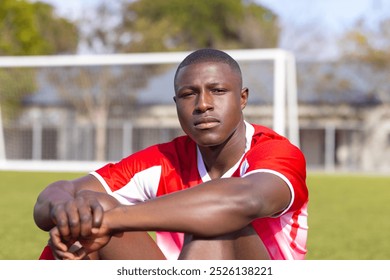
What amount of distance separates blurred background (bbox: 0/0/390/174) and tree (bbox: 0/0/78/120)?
0.17ft

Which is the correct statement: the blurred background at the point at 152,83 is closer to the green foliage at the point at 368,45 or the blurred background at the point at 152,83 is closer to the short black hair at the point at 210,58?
the green foliage at the point at 368,45

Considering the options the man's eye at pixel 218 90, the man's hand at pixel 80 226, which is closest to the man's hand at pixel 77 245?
the man's hand at pixel 80 226

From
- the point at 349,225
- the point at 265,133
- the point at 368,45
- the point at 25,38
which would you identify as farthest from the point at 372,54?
the point at 265,133

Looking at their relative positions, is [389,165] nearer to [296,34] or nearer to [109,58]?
[296,34]

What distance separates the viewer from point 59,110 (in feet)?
76.8

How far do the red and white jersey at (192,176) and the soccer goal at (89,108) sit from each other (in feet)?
55.9

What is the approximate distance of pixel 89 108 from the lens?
22.3 metres

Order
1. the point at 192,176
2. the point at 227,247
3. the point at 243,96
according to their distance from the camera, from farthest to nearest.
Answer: the point at 192,176, the point at 243,96, the point at 227,247

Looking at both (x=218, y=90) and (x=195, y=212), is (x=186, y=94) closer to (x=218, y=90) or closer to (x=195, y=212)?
(x=218, y=90)

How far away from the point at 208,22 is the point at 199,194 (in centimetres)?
4966

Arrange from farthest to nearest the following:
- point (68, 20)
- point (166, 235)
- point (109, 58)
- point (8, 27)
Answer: point (68, 20) → point (8, 27) → point (109, 58) → point (166, 235)

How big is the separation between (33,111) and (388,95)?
19335 millimetres
